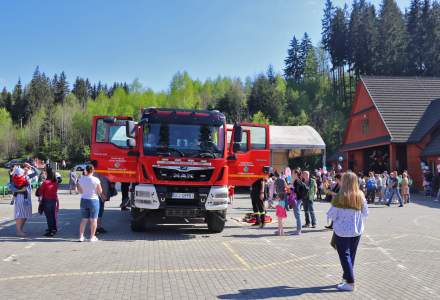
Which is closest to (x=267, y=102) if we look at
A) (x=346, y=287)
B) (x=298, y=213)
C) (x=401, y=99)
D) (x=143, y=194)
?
(x=401, y=99)

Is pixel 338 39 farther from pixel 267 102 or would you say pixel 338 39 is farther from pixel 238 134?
pixel 238 134

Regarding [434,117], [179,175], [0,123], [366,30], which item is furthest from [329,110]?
[179,175]

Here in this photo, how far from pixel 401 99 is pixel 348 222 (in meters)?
34.5

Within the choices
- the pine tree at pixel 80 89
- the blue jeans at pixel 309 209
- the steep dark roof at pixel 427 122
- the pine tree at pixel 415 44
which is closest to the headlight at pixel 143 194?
the blue jeans at pixel 309 209

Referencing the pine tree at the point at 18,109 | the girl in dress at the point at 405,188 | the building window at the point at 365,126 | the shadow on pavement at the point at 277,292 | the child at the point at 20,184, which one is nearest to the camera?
the shadow on pavement at the point at 277,292

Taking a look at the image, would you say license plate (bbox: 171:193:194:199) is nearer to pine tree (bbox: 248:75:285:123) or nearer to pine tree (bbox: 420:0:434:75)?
pine tree (bbox: 248:75:285:123)

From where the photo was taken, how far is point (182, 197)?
11.6 meters

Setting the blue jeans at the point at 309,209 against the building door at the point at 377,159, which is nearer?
the blue jeans at the point at 309,209

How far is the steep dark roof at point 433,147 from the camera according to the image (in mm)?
29941

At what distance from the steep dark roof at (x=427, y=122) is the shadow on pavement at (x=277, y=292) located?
2878 centimetres

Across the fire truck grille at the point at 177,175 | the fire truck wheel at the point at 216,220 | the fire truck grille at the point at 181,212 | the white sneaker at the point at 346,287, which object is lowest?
the white sneaker at the point at 346,287

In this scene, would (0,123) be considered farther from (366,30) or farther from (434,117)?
(434,117)

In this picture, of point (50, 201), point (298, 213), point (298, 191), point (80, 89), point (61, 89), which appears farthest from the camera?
point (80, 89)

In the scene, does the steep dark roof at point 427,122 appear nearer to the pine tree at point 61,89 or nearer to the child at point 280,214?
the child at point 280,214
